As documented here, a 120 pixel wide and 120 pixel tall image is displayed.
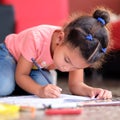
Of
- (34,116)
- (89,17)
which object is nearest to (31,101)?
(34,116)

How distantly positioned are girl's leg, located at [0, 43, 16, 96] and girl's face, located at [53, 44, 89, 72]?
23 centimetres

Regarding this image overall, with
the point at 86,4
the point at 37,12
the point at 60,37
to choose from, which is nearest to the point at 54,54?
the point at 60,37

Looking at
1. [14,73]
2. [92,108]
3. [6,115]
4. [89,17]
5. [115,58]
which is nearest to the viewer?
[6,115]

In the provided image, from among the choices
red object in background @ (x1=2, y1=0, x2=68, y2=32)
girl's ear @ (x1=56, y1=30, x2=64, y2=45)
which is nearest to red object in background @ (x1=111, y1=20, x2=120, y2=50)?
red object in background @ (x1=2, y1=0, x2=68, y2=32)

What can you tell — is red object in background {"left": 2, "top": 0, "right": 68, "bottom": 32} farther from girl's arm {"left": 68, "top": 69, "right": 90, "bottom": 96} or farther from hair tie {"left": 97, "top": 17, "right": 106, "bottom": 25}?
hair tie {"left": 97, "top": 17, "right": 106, "bottom": 25}

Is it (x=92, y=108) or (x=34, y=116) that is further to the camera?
(x=92, y=108)

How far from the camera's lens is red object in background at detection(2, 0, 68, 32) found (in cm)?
213

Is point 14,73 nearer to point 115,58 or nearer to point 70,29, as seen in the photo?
point 70,29

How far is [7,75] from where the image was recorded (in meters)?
1.29

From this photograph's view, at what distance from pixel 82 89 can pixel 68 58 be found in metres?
0.21

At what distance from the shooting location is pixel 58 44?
1.16 m

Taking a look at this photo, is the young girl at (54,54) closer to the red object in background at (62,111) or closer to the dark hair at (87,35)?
the dark hair at (87,35)

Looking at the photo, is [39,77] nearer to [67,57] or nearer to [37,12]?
[67,57]

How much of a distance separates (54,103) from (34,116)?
0.12 m
